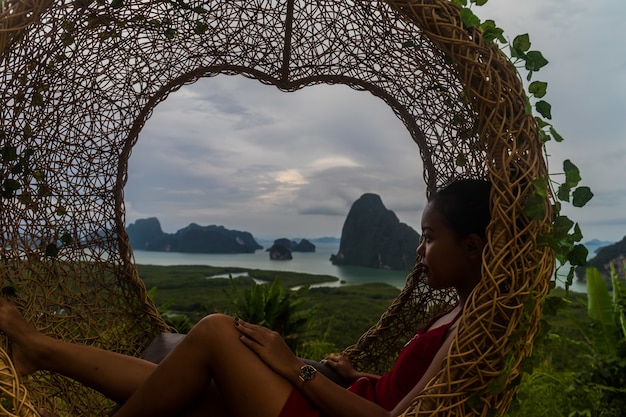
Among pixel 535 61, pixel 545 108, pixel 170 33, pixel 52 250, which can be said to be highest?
pixel 170 33

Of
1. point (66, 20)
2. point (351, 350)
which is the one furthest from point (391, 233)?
point (66, 20)

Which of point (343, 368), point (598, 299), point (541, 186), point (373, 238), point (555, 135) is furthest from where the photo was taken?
point (373, 238)

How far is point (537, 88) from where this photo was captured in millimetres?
1235

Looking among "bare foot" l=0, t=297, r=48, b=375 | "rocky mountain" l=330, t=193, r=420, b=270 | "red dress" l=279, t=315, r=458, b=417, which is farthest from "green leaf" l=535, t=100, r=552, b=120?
"rocky mountain" l=330, t=193, r=420, b=270

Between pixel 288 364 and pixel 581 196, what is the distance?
0.78 metres

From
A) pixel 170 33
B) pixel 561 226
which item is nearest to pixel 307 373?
pixel 561 226

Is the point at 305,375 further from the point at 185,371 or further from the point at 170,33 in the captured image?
the point at 170,33

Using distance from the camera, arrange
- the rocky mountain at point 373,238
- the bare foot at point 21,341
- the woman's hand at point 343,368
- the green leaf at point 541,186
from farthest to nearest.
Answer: the rocky mountain at point 373,238 < the woman's hand at point 343,368 < the bare foot at point 21,341 < the green leaf at point 541,186

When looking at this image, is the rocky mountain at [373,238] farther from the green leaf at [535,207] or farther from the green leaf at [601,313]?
the green leaf at [535,207]

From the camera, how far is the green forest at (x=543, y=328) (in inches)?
97.5

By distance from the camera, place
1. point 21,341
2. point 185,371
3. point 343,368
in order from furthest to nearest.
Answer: point 343,368 → point 21,341 → point 185,371

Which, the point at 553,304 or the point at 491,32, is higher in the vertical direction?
the point at 491,32

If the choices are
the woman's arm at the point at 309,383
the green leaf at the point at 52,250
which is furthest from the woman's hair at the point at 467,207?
the green leaf at the point at 52,250

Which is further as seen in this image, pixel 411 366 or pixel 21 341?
pixel 21 341
